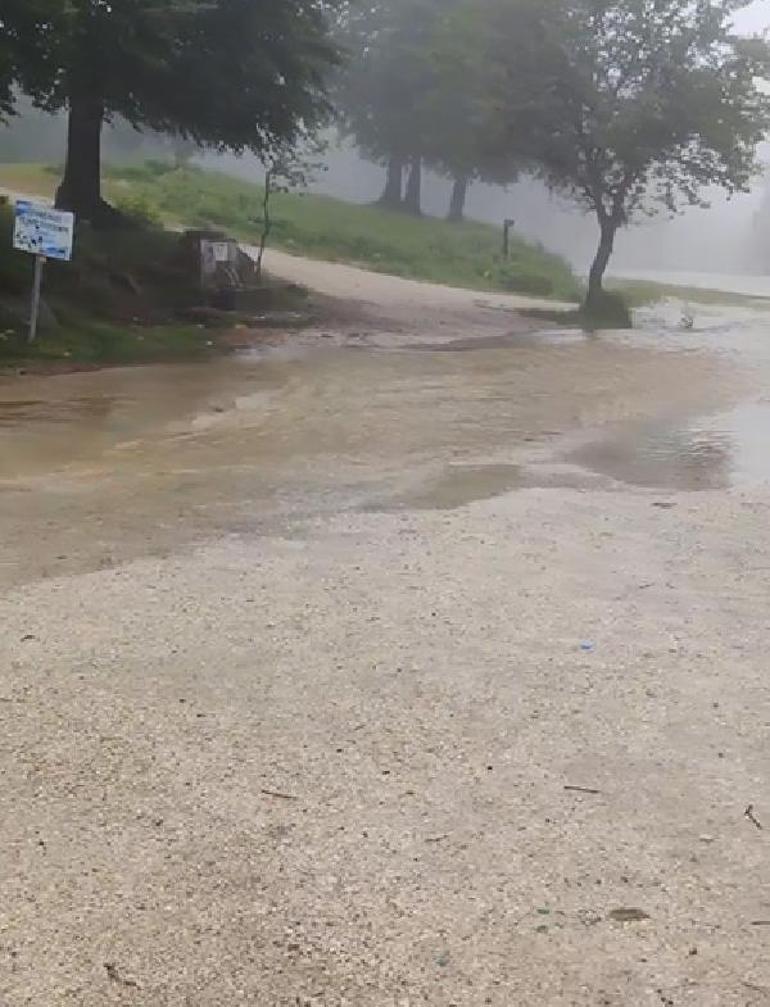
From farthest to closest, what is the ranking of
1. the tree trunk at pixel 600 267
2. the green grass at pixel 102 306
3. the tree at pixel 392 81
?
the tree at pixel 392 81, the tree trunk at pixel 600 267, the green grass at pixel 102 306

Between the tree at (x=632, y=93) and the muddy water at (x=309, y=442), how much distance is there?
36.4 feet

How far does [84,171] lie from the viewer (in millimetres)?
21859

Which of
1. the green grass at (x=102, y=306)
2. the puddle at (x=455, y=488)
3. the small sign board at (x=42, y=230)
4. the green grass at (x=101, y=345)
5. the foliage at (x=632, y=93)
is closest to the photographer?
the puddle at (x=455, y=488)

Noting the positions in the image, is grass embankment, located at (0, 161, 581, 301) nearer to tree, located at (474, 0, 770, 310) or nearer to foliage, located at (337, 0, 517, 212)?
foliage, located at (337, 0, 517, 212)

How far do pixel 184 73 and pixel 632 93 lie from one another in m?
11.0

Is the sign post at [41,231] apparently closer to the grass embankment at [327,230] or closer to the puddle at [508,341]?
the puddle at [508,341]

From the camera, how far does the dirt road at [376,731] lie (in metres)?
3.05

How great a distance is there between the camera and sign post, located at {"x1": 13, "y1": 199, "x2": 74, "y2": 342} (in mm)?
12945

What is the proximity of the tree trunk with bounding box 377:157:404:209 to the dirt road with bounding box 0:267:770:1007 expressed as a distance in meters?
37.5

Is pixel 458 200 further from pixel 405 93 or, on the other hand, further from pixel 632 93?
pixel 632 93

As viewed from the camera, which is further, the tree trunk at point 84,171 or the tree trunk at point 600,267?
the tree trunk at point 600,267

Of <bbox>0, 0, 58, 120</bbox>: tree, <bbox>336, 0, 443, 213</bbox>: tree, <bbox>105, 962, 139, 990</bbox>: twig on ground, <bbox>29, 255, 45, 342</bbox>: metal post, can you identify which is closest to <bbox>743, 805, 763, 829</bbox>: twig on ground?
<bbox>105, 962, 139, 990</bbox>: twig on ground

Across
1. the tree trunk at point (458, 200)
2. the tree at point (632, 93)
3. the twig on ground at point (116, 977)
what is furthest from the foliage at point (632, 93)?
the twig on ground at point (116, 977)

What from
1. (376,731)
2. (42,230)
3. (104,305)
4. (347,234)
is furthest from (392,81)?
(376,731)
